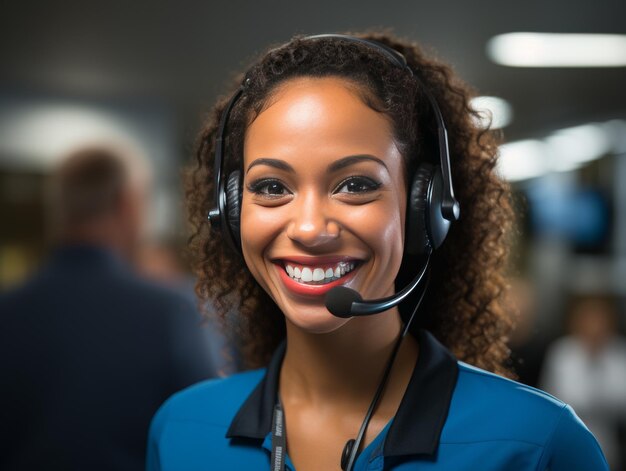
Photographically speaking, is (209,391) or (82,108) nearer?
A: (209,391)

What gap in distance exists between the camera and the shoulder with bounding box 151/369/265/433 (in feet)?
4.79

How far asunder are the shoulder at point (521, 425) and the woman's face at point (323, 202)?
0.82ft

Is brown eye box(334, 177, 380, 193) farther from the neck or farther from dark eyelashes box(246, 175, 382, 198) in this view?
the neck

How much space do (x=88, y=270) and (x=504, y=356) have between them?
1346mm

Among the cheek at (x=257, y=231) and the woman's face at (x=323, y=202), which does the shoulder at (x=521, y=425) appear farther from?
the cheek at (x=257, y=231)

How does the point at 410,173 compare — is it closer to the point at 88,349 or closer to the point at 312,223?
the point at 312,223

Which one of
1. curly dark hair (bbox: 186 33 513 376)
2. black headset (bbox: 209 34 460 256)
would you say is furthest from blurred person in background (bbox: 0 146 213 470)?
black headset (bbox: 209 34 460 256)

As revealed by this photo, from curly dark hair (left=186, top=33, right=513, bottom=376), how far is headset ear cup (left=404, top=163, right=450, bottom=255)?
0.14 feet

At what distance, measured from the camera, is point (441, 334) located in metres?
1.60

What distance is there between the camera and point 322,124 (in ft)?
4.01

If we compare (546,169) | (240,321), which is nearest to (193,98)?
(546,169)

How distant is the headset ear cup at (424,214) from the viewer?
1292 millimetres

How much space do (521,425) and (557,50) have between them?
16.9ft

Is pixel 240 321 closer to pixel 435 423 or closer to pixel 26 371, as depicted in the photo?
pixel 435 423
